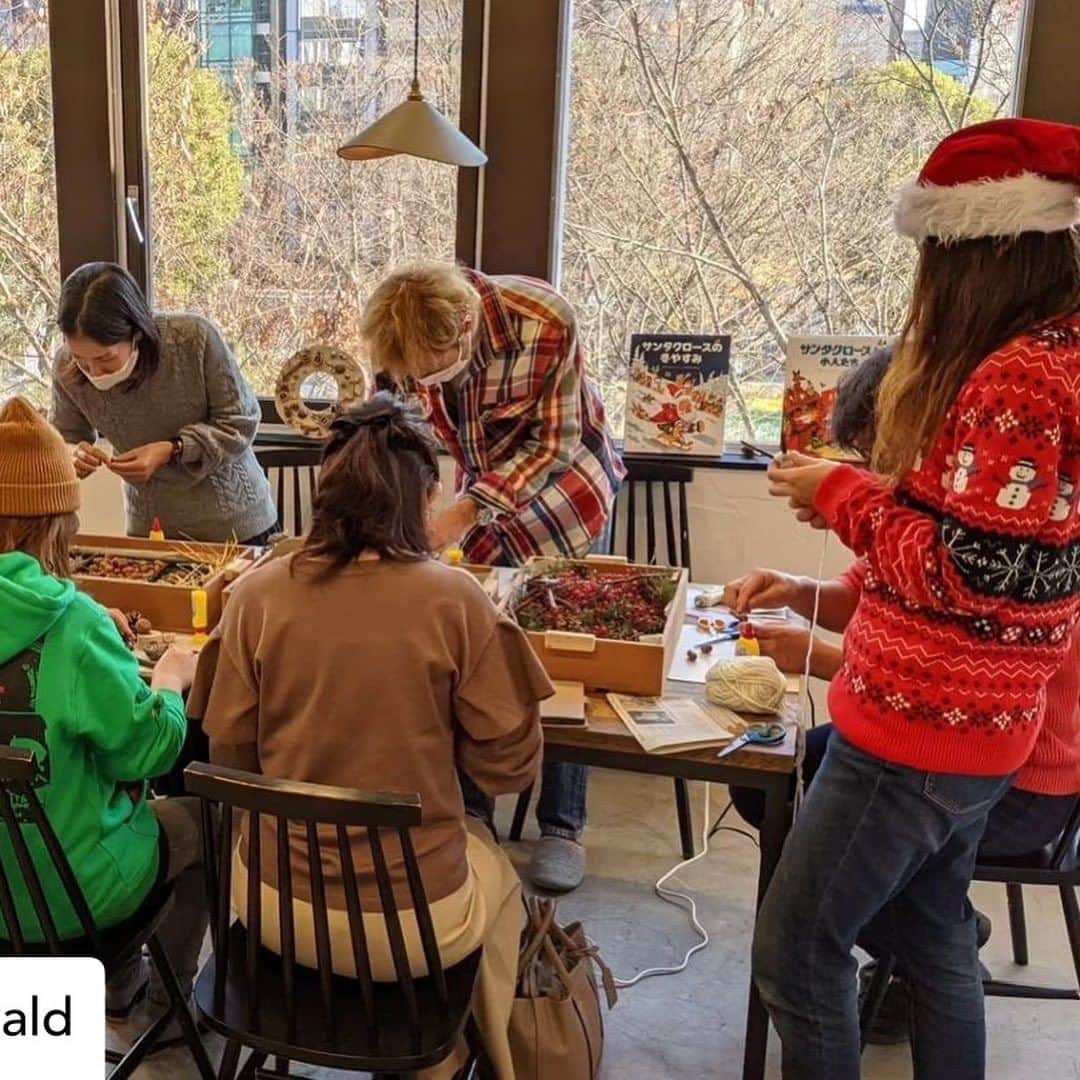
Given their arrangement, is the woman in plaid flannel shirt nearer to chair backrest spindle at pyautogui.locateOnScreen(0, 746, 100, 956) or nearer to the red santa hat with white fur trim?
chair backrest spindle at pyautogui.locateOnScreen(0, 746, 100, 956)

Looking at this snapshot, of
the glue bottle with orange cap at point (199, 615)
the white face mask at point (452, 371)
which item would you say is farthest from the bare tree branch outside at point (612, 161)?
the glue bottle with orange cap at point (199, 615)

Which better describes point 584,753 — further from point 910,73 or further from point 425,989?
point 910,73

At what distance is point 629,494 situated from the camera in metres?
3.12

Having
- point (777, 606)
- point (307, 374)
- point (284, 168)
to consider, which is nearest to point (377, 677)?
point (777, 606)

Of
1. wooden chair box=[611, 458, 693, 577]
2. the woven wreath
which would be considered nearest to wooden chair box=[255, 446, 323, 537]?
the woven wreath

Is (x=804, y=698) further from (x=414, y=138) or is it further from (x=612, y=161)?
(x=612, y=161)

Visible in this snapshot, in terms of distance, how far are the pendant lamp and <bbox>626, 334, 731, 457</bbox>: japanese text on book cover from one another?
893 millimetres

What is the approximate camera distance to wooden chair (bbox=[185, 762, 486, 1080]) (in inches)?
49.5

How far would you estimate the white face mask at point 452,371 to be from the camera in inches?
83.8

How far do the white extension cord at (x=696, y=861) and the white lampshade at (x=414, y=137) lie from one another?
121 cm

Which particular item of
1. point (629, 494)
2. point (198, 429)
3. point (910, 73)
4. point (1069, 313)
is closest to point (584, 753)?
point (1069, 313)

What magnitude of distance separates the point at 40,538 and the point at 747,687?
1108mm

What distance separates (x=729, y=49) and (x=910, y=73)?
0.51 meters

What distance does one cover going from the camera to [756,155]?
3.10 metres
